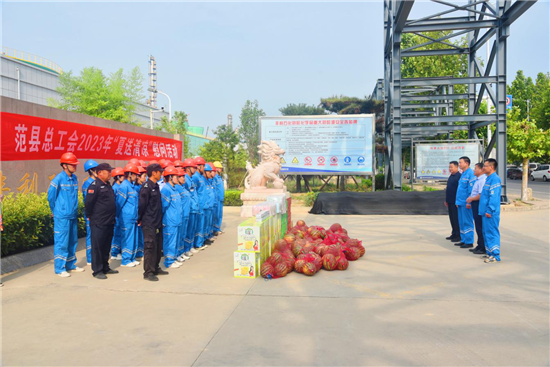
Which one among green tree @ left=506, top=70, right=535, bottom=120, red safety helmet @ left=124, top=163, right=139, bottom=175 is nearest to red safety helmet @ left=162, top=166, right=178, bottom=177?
red safety helmet @ left=124, top=163, right=139, bottom=175

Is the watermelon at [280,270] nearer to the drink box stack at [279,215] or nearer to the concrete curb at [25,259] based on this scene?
the drink box stack at [279,215]

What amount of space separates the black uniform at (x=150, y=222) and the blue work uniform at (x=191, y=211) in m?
1.44

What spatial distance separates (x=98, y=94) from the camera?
26.2 m

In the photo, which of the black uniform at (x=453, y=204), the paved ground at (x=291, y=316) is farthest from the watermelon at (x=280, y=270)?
the black uniform at (x=453, y=204)

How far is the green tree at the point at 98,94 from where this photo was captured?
25.8 meters

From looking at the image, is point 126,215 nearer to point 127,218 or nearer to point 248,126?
point 127,218

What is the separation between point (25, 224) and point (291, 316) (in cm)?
462

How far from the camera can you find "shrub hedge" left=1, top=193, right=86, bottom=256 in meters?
6.07

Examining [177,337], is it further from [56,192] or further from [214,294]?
[56,192]

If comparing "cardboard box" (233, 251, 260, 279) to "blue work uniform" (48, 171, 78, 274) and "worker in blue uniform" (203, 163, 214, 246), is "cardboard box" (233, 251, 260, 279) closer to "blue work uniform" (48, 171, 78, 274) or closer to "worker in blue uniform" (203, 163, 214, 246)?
"blue work uniform" (48, 171, 78, 274)

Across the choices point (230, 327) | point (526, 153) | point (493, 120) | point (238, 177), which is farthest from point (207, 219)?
point (238, 177)

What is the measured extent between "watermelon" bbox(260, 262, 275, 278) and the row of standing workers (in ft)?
4.94

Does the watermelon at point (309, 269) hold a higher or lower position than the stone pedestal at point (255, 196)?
lower

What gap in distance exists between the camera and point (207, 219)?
8.41 meters
